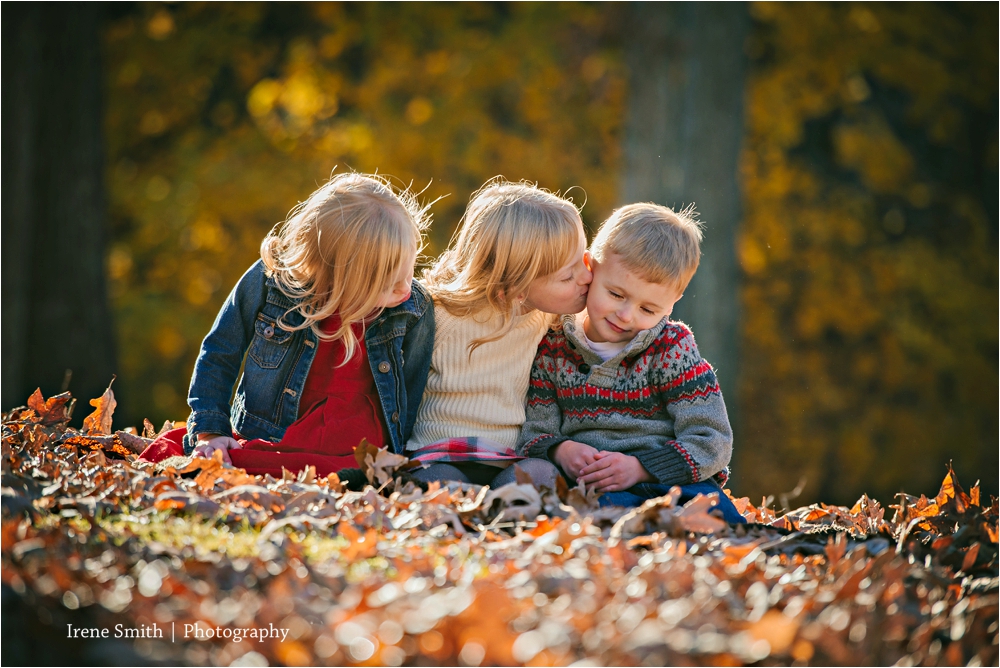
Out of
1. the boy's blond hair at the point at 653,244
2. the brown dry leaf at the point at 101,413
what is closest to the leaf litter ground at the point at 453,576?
the brown dry leaf at the point at 101,413

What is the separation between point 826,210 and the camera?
Answer: 32.3ft

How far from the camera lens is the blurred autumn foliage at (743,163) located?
29.2 feet

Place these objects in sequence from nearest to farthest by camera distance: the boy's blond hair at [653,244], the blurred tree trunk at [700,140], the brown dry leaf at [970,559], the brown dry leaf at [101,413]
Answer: the brown dry leaf at [970,559] → the boy's blond hair at [653,244] → the brown dry leaf at [101,413] → the blurred tree trunk at [700,140]

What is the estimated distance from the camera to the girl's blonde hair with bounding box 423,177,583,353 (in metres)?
3.14

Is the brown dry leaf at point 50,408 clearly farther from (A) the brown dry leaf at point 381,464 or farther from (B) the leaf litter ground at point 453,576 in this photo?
(A) the brown dry leaf at point 381,464

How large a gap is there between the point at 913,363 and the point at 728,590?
9286 mm

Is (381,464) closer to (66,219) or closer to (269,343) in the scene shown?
(269,343)

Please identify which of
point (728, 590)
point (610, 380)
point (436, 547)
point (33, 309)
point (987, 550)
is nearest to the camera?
A: point (728, 590)

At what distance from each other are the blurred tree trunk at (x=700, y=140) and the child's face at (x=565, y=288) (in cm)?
437

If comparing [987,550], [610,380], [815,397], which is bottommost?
[815,397]

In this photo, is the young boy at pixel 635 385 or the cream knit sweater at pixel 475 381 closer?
the young boy at pixel 635 385

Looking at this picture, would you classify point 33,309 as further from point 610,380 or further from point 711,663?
point 711,663

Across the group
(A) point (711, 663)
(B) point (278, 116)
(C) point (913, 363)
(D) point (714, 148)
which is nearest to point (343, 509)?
(A) point (711, 663)

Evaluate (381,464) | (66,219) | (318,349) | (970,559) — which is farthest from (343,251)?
(66,219)
